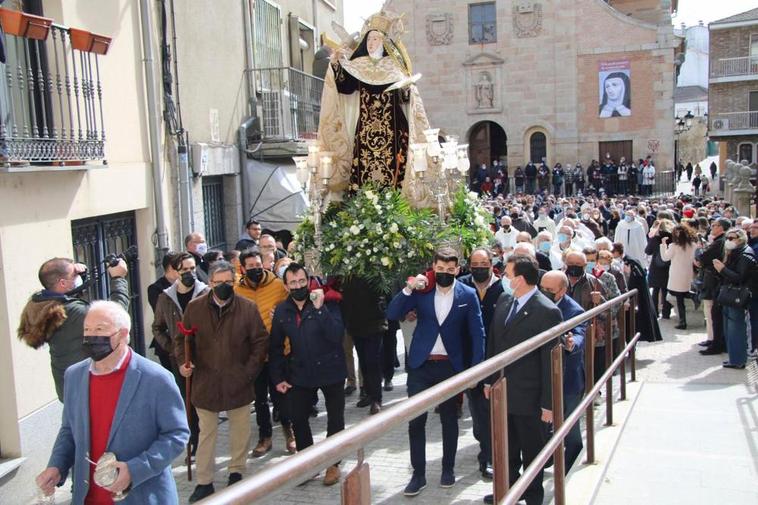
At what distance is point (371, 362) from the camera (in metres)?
8.33

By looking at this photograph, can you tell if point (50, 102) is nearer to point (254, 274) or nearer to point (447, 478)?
point (254, 274)

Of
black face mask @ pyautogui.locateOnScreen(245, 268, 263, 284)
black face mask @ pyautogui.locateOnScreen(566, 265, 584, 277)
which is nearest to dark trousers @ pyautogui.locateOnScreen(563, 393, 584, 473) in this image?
black face mask @ pyautogui.locateOnScreen(566, 265, 584, 277)

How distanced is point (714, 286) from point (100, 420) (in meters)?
8.85

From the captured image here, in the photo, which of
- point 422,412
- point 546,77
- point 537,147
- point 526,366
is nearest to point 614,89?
point 546,77

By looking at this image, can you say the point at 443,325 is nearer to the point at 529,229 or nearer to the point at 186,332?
the point at 186,332

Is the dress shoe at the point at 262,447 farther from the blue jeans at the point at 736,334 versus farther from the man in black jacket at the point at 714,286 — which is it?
the man in black jacket at the point at 714,286

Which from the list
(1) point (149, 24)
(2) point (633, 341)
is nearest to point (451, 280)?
(2) point (633, 341)

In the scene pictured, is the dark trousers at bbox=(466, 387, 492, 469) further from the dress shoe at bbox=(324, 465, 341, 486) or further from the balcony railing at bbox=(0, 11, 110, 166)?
the balcony railing at bbox=(0, 11, 110, 166)

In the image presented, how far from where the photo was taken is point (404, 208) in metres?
8.56

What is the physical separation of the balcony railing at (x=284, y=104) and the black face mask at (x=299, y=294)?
25.5 feet

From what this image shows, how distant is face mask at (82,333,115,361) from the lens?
389 centimetres

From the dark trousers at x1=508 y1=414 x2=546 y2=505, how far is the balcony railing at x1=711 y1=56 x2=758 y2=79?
44.0 meters

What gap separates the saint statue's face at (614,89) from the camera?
36.9 meters

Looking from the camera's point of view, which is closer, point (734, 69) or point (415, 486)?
point (415, 486)
